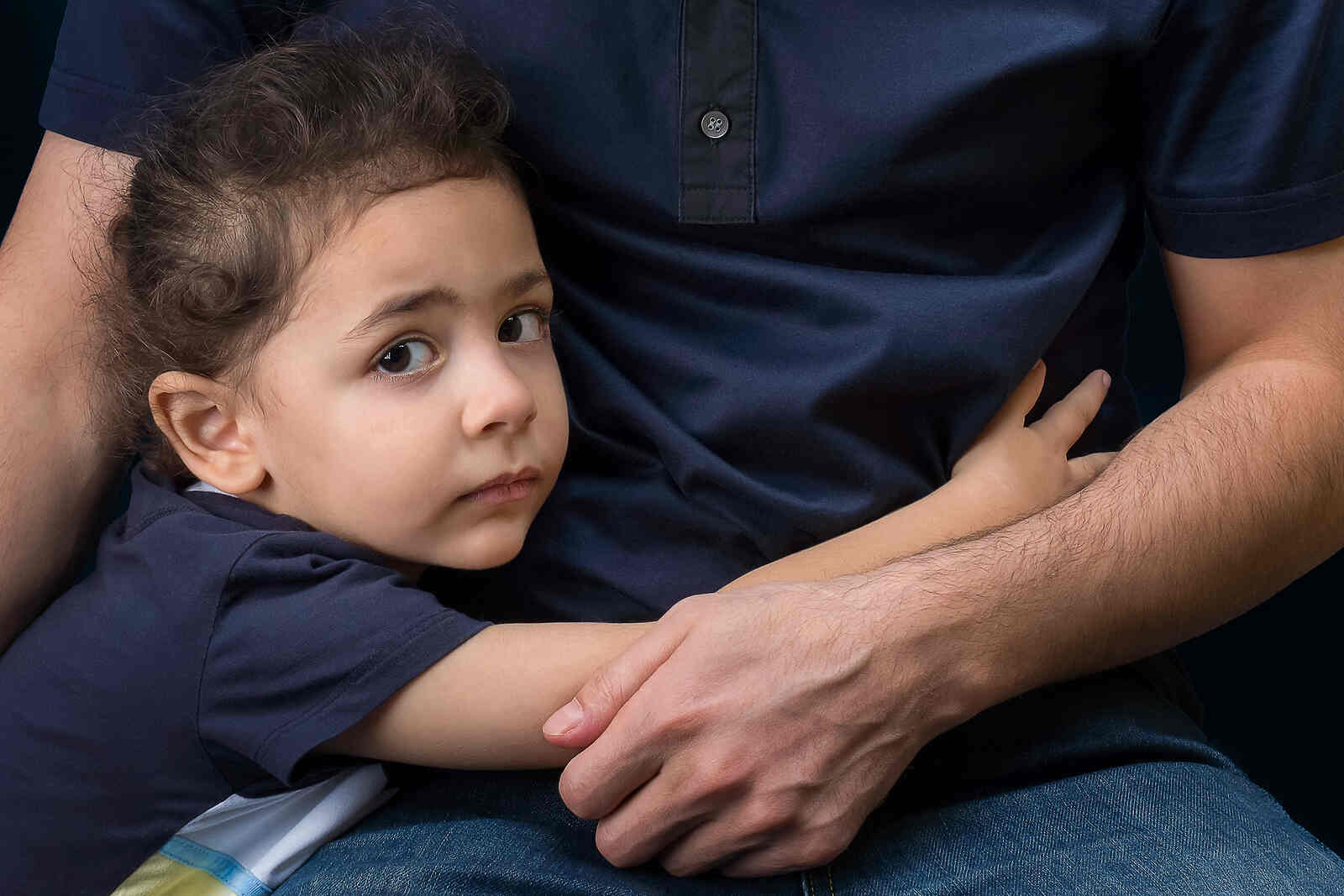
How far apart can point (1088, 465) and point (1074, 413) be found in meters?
0.05

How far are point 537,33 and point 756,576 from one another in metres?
0.51

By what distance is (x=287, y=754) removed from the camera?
3.04 feet

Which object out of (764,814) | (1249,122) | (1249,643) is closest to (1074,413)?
(1249,122)

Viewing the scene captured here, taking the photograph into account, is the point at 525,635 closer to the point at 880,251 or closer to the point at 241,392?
the point at 241,392

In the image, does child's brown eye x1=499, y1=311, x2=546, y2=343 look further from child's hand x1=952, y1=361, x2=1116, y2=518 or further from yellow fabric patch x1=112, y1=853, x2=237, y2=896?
yellow fabric patch x1=112, y1=853, x2=237, y2=896

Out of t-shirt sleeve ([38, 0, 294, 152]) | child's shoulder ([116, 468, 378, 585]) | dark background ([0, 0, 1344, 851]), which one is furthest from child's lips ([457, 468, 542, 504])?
dark background ([0, 0, 1344, 851])

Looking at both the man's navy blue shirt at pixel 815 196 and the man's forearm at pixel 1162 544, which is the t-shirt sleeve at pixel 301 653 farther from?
the man's forearm at pixel 1162 544

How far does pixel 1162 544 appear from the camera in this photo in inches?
40.8

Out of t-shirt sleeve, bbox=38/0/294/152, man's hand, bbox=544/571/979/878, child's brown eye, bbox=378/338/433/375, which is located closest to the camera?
man's hand, bbox=544/571/979/878

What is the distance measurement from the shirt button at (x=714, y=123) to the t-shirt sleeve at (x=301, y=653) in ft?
1.52

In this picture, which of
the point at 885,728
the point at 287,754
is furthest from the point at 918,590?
the point at 287,754

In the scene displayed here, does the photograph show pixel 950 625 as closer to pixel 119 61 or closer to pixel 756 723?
pixel 756 723

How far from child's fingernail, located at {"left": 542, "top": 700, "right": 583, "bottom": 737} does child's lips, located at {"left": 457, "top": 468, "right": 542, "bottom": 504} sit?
202 millimetres

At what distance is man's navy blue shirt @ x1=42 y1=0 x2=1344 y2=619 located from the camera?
1.08 m
